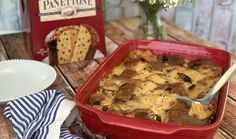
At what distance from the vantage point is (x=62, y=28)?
88 cm

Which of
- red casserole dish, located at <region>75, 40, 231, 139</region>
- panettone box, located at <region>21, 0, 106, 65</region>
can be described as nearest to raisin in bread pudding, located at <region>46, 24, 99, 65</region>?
panettone box, located at <region>21, 0, 106, 65</region>

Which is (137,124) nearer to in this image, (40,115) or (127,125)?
(127,125)

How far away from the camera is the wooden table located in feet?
2.24

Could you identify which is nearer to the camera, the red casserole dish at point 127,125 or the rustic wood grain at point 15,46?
the red casserole dish at point 127,125

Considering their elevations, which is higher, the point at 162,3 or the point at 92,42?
the point at 162,3

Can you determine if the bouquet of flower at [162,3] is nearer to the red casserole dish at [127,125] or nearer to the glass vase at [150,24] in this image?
the glass vase at [150,24]

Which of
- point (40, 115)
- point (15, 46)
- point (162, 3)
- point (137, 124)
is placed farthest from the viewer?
point (15, 46)

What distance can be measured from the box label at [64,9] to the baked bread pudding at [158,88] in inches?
6.9

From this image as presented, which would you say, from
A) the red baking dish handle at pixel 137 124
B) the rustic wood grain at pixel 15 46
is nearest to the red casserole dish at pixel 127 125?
the red baking dish handle at pixel 137 124

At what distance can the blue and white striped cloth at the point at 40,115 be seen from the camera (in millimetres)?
602

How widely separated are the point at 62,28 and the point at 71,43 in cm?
4

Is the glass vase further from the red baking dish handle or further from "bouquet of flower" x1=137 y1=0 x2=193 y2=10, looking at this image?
the red baking dish handle

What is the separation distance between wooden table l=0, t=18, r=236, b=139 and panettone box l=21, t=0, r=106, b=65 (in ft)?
0.12

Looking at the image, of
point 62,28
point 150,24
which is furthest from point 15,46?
point 150,24
